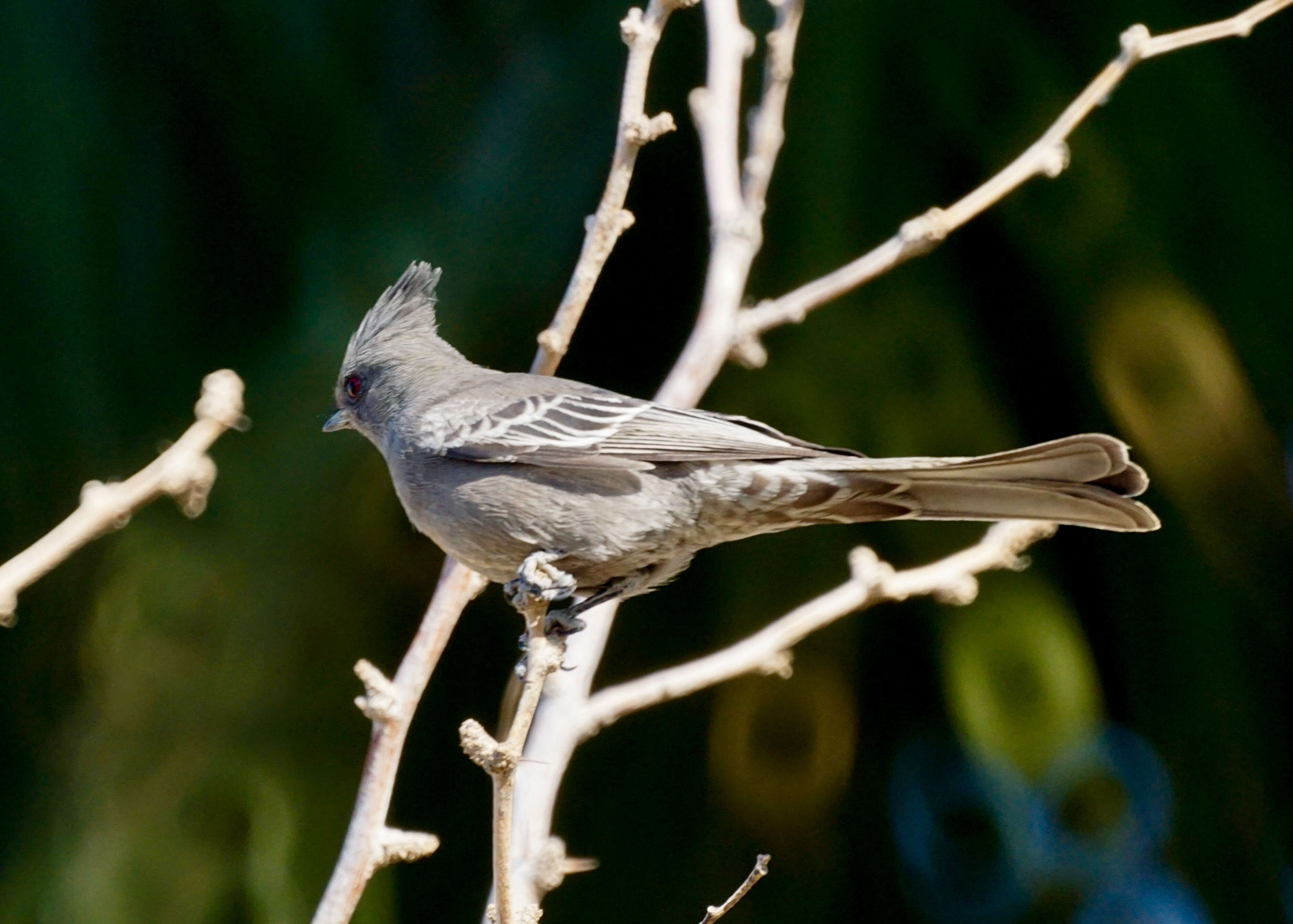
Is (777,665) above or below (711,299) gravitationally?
below

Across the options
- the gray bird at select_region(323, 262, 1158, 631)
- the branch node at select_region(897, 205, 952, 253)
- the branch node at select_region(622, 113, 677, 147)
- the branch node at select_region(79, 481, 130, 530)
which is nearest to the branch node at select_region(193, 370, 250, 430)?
the branch node at select_region(79, 481, 130, 530)

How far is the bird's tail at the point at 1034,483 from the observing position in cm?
225

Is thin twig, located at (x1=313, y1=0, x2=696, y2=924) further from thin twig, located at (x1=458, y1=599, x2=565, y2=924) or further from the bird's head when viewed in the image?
the bird's head

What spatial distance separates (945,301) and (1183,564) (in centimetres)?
97

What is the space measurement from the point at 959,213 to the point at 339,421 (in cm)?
139

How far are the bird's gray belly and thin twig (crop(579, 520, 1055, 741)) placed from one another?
0.78ft

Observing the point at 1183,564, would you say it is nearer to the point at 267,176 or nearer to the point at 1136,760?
the point at 1136,760

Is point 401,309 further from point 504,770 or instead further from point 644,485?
point 504,770

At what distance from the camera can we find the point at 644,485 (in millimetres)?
2479

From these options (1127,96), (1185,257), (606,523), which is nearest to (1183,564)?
(1185,257)

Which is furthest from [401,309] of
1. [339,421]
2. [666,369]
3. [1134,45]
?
[1134,45]

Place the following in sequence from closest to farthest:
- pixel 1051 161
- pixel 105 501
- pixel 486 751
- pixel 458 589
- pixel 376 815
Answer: pixel 105 501 → pixel 486 751 → pixel 376 815 → pixel 458 589 → pixel 1051 161

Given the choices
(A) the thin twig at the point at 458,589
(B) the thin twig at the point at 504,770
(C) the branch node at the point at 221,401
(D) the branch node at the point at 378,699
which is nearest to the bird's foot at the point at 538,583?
(A) the thin twig at the point at 458,589

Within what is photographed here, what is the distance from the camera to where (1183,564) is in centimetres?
362
